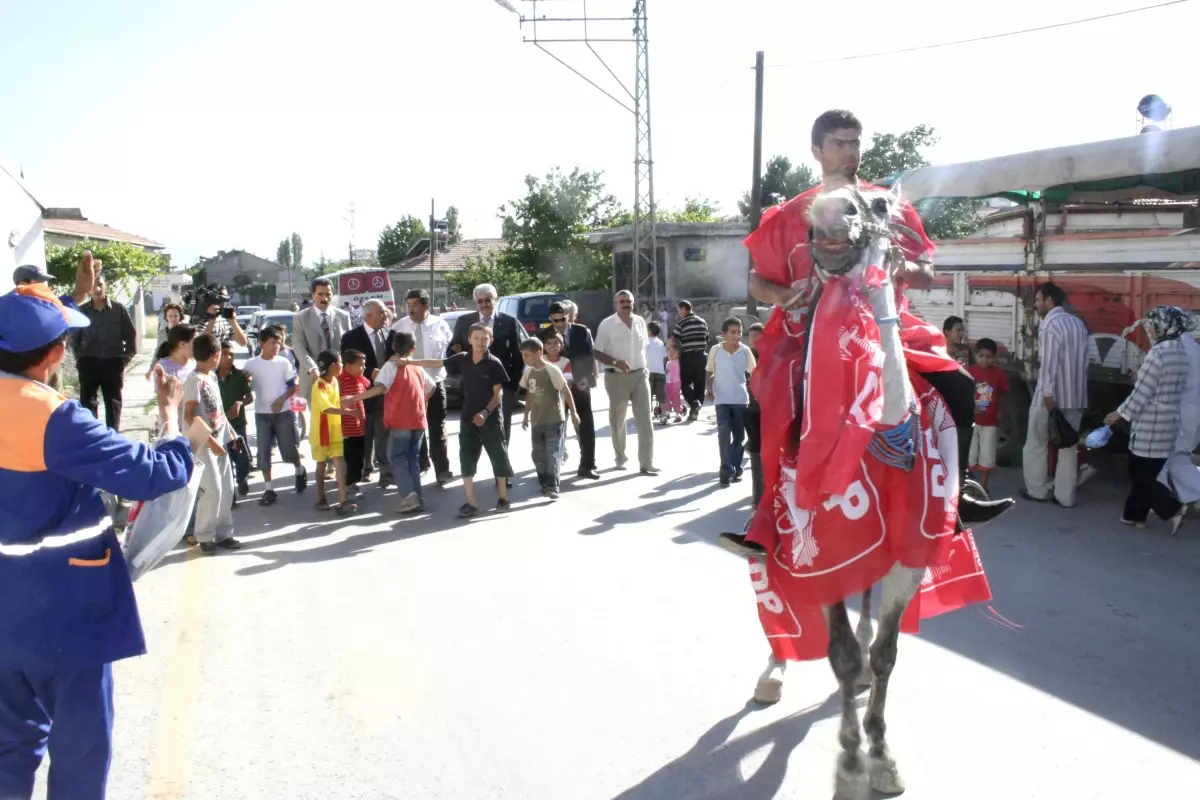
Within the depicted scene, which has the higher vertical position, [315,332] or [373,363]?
[315,332]

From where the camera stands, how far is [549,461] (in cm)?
1039

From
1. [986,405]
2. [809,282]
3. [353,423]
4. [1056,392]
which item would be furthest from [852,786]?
[353,423]

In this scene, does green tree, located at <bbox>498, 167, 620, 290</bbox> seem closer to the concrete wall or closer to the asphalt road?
the asphalt road

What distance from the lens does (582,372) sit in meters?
11.7

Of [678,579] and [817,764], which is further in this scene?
[678,579]

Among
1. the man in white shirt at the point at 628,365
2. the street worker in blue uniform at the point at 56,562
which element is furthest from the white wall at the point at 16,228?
the street worker in blue uniform at the point at 56,562

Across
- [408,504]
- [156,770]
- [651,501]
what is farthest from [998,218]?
[156,770]

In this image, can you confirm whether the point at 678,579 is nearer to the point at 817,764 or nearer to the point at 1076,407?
the point at 817,764

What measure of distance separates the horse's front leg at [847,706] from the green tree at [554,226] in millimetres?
42466

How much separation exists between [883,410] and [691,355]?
12.6 meters

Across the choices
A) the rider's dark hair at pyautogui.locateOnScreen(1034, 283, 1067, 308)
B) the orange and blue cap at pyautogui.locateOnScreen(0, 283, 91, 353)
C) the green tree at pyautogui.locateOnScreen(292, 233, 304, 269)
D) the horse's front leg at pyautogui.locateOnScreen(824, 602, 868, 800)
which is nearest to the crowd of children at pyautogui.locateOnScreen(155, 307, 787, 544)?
the rider's dark hair at pyautogui.locateOnScreen(1034, 283, 1067, 308)

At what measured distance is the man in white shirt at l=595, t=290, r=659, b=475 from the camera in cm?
1150

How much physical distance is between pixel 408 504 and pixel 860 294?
6800 mm

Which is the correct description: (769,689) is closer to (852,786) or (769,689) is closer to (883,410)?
(852,786)
